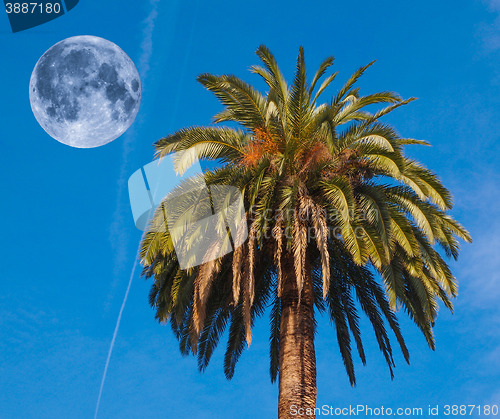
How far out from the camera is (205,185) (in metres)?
15.4

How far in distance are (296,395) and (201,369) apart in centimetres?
464

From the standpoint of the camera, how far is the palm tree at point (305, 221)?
1458 centimetres

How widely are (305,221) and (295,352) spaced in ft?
9.90

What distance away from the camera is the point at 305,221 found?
15.2m

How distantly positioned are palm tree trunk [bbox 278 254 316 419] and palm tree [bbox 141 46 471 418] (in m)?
0.03

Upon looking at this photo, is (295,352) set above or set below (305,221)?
below

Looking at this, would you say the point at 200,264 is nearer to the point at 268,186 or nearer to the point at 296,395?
the point at 268,186

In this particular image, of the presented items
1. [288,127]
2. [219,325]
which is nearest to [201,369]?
[219,325]

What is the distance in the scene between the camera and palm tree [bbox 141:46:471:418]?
47.8 feet

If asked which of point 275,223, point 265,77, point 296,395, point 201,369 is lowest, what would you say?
point 296,395

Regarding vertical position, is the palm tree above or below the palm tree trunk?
above

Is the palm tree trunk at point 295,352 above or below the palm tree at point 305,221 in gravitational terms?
below

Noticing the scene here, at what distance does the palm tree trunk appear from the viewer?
554 inches

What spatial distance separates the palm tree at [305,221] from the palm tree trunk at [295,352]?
26mm
